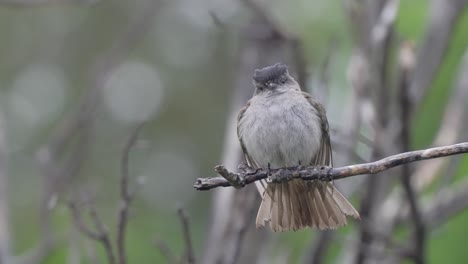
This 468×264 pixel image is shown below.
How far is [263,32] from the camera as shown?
6492 mm

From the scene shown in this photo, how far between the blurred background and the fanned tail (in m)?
0.54

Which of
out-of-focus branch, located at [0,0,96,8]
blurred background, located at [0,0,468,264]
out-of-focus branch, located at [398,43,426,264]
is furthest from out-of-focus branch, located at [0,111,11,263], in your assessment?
out-of-focus branch, located at [398,43,426,264]

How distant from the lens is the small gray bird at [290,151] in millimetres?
4480

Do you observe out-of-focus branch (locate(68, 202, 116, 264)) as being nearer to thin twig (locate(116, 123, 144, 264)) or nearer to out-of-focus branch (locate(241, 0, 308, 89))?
thin twig (locate(116, 123, 144, 264))

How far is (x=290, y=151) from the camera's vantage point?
16.0 feet

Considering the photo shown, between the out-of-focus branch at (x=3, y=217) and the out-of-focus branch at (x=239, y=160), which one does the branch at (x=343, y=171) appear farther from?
the out-of-focus branch at (x=3, y=217)

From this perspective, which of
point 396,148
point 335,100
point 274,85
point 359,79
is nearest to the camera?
point 274,85

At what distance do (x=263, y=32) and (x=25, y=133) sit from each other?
7725 millimetres

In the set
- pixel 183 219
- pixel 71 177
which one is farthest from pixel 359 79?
pixel 183 219

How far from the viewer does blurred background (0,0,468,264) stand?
580 centimetres

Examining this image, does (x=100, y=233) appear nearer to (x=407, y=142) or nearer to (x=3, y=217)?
(x=3, y=217)

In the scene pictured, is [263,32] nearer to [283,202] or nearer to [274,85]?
[274,85]

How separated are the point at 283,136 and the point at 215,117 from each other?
344 inches

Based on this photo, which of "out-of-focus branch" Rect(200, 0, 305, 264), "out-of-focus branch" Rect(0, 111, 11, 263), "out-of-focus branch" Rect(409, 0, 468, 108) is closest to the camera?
"out-of-focus branch" Rect(0, 111, 11, 263)
